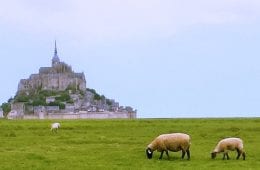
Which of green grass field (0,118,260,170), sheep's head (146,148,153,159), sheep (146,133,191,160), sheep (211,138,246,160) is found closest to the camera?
green grass field (0,118,260,170)

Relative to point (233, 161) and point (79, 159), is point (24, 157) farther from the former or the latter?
point (233, 161)

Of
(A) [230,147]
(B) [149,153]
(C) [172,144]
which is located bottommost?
(B) [149,153]

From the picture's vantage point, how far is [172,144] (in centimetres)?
2606

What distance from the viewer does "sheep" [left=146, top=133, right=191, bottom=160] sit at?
84.8 feet

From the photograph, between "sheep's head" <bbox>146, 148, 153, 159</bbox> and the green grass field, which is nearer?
the green grass field

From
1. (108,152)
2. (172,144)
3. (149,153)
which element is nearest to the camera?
(172,144)

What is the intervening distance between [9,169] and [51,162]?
2361mm

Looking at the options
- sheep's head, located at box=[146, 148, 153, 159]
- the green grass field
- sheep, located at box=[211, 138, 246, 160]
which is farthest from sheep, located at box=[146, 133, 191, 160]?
sheep, located at box=[211, 138, 246, 160]

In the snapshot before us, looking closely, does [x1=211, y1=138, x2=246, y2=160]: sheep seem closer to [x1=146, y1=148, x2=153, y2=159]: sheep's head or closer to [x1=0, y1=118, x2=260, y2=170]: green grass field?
[x1=0, y1=118, x2=260, y2=170]: green grass field

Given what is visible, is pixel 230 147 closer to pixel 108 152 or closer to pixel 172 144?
pixel 172 144

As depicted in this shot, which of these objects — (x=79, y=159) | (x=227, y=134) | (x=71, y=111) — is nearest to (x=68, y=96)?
(x=71, y=111)

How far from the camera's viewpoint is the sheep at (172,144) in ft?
84.8

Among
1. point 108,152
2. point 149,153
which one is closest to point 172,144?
point 149,153

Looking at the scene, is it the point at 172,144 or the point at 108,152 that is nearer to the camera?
the point at 172,144
